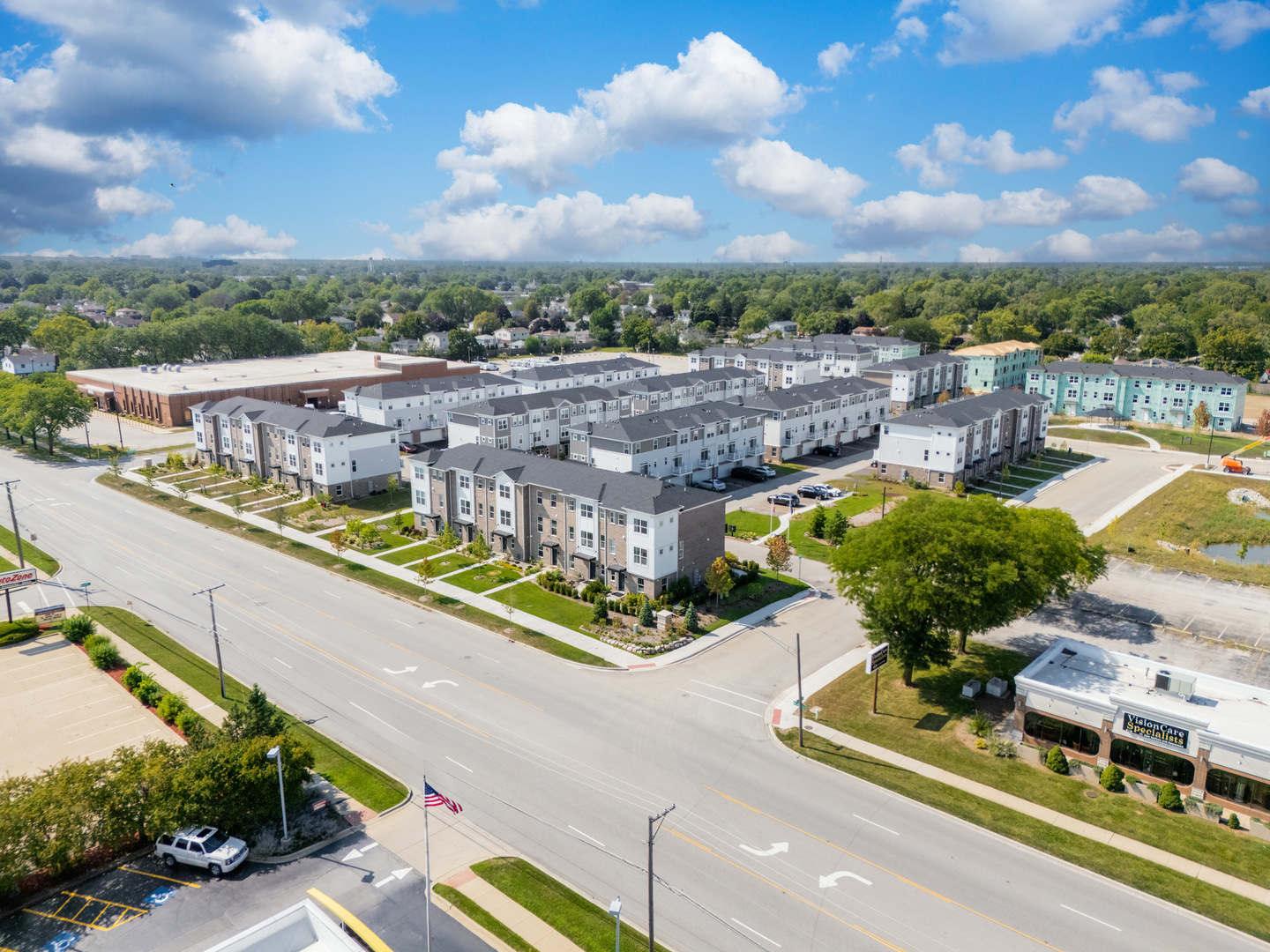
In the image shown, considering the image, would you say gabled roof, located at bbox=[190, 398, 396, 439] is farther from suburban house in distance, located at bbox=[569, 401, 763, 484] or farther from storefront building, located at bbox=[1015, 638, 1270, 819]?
storefront building, located at bbox=[1015, 638, 1270, 819]

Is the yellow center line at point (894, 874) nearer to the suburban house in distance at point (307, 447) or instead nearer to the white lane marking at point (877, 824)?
the white lane marking at point (877, 824)

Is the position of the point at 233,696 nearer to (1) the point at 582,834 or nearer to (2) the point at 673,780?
(1) the point at 582,834

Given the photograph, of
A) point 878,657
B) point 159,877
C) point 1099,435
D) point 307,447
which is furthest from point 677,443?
point 1099,435

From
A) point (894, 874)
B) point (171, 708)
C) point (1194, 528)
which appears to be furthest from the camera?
point (1194, 528)

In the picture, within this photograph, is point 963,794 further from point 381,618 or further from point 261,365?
point 261,365

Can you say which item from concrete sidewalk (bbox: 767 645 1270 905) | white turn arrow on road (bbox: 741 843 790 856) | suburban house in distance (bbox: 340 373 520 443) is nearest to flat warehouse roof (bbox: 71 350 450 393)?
suburban house in distance (bbox: 340 373 520 443)
